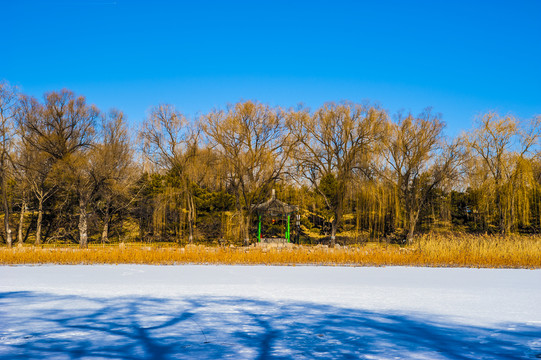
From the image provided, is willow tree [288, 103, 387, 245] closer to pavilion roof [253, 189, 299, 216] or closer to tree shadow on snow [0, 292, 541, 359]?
pavilion roof [253, 189, 299, 216]

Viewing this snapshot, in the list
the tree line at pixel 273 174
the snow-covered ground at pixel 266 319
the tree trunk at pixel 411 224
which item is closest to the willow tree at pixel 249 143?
the tree line at pixel 273 174

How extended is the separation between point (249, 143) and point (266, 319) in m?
21.7

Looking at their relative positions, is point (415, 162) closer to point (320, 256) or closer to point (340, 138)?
point (340, 138)

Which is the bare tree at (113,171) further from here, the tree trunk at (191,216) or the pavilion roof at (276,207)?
the pavilion roof at (276,207)

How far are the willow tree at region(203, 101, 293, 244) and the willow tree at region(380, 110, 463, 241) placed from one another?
6228 mm

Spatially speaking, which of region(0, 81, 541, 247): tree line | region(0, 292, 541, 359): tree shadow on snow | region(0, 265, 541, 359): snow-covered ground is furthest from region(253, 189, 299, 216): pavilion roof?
region(0, 292, 541, 359): tree shadow on snow

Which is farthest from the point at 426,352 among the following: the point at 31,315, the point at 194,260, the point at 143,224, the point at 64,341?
the point at 143,224

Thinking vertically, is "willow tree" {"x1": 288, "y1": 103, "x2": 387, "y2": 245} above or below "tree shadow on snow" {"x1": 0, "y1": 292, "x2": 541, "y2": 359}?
above

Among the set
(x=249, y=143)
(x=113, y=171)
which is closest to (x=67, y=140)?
(x=113, y=171)

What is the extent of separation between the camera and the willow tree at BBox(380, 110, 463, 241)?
92.5 feet

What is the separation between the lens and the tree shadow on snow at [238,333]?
4.17 meters

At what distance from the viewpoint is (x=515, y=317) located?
6137 mm

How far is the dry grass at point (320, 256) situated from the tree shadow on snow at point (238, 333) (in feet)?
30.0

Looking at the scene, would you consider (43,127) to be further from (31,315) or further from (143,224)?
(31,315)
